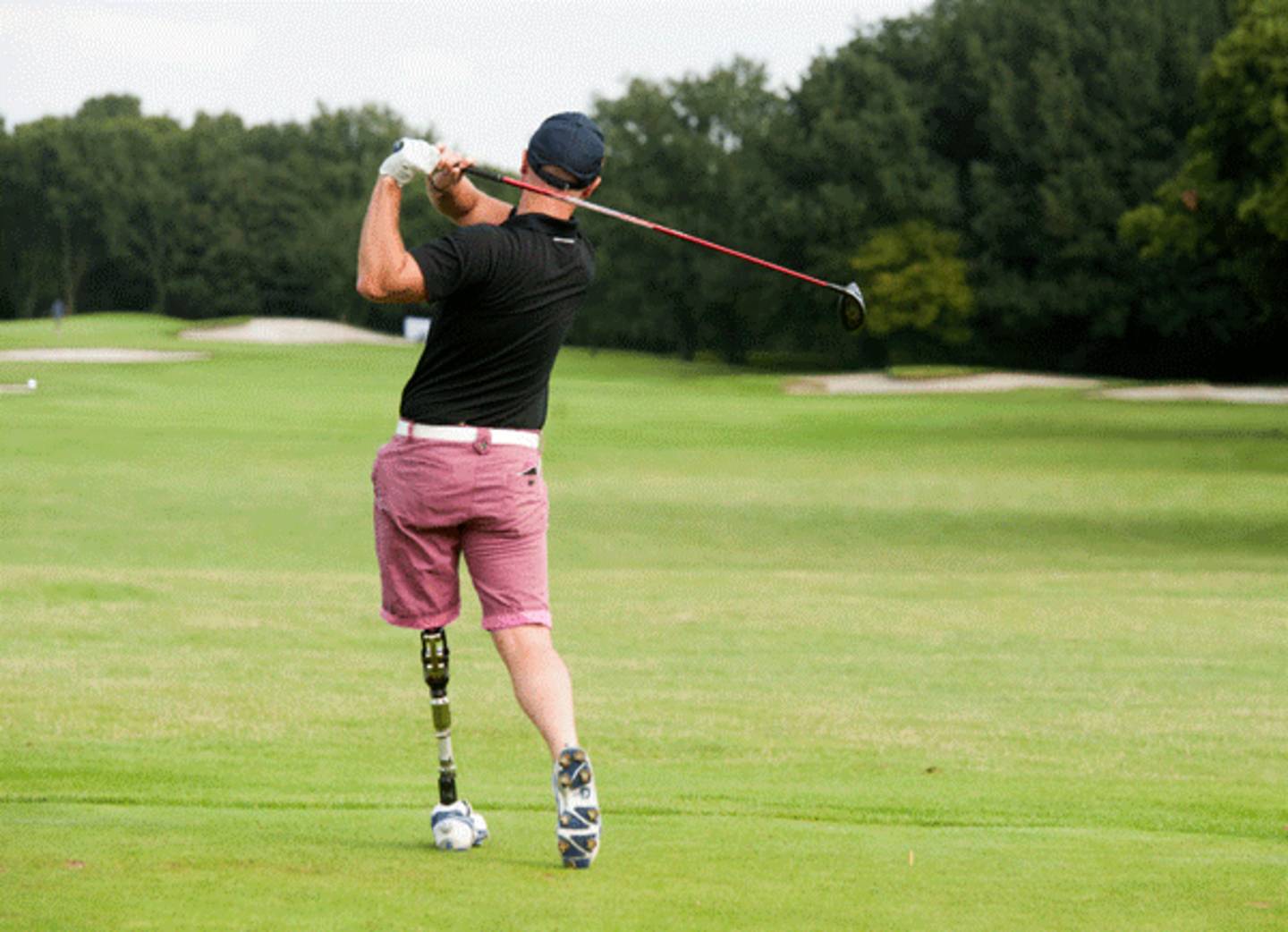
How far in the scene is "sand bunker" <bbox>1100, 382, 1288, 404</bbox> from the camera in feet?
179

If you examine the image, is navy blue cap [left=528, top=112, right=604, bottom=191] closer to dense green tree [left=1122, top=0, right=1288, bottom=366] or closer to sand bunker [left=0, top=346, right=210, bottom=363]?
dense green tree [left=1122, top=0, right=1288, bottom=366]

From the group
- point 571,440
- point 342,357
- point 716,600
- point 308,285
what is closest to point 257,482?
point 571,440

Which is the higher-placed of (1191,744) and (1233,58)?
(1233,58)

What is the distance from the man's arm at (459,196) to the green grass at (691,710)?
5.88 feet

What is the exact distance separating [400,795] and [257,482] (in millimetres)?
20401

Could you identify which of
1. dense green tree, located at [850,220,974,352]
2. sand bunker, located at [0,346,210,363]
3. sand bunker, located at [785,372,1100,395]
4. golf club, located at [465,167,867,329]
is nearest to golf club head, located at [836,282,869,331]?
golf club, located at [465,167,867,329]

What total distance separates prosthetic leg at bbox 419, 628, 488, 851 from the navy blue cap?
1.29 metres

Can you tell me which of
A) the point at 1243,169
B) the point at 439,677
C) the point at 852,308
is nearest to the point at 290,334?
the point at 1243,169

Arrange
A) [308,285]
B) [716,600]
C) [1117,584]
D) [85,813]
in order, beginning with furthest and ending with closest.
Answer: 1. [308,285]
2. [1117,584]
3. [716,600]
4. [85,813]

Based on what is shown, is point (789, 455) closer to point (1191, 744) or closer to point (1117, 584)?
point (1117, 584)

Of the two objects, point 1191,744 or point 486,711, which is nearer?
point 1191,744

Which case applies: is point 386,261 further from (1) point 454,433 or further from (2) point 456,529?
(2) point 456,529

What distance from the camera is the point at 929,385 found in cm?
6162

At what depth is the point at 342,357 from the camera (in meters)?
61.5
